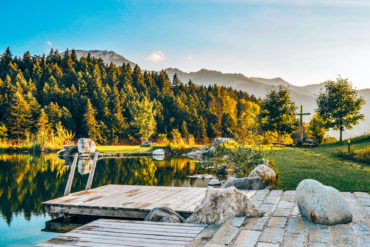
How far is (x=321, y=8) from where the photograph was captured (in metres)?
15.5

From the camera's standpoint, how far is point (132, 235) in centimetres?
423

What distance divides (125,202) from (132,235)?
2425mm

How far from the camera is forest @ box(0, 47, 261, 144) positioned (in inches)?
1519

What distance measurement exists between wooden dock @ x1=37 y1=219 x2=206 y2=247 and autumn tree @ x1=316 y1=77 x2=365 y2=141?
28.0 meters

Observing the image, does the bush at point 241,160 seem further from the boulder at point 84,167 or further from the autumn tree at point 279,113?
the autumn tree at point 279,113

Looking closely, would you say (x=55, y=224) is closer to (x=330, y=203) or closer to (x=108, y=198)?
(x=108, y=198)

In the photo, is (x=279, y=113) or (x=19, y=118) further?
(x=19, y=118)

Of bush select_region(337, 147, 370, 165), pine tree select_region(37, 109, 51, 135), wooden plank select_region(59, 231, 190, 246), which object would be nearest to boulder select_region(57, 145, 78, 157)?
pine tree select_region(37, 109, 51, 135)

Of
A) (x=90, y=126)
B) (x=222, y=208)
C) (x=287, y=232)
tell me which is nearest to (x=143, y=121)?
(x=90, y=126)

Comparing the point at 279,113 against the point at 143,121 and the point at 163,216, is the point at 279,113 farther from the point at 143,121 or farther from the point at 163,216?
the point at 163,216

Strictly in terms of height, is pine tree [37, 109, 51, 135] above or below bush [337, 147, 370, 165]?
above

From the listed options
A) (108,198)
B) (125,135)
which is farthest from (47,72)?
(108,198)

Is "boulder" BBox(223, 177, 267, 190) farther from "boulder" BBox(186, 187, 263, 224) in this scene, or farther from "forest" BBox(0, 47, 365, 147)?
"forest" BBox(0, 47, 365, 147)

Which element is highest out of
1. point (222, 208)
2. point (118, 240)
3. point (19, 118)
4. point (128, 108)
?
point (128, 108)
